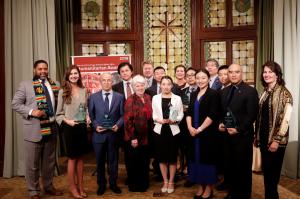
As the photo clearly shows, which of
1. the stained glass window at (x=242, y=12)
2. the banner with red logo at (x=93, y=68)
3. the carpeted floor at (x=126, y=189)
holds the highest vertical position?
the stained glass window at (x=242, y=12)

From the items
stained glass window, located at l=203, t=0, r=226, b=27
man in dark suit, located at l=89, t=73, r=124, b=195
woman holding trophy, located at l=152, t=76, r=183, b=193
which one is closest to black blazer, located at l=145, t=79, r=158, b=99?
woman holding trophy, located at l=152, t=76, r=183, b=193

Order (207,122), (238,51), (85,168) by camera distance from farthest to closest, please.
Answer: (238,51)
(85,168)
(207,122)

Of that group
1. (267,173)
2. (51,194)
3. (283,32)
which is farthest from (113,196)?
(283,32)

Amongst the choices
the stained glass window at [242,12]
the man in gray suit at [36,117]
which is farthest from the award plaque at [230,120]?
the stained glass window at [242,12]

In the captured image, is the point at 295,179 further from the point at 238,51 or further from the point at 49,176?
the point at 49,176

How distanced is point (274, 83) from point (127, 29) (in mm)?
3814

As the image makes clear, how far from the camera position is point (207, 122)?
373 cm

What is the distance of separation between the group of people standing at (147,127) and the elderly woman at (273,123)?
0.01 metres

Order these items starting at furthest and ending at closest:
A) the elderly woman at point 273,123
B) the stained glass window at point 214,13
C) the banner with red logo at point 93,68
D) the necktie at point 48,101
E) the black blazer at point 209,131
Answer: the stained glass window at point 214,13, the banner with red logo at point 93,68, the necktie at point 48,101, the black blazer at point 209,131, the elderly woman at point 273,123

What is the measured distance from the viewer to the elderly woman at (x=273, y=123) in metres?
3.20

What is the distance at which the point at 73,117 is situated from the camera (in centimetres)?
391

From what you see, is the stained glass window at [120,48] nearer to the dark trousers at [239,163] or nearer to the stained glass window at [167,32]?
the stained glass window at [167,32]

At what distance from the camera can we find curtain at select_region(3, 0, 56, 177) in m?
4.85

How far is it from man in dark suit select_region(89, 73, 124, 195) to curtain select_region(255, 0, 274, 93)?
2864mm
